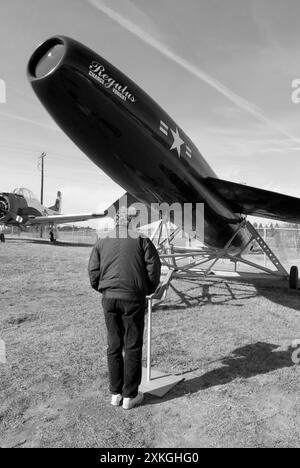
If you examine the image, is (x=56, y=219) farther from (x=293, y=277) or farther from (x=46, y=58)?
(x=46, y=58)

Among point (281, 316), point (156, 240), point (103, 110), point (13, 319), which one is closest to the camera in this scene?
point (103, 110)

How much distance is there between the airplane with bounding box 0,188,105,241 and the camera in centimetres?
2138

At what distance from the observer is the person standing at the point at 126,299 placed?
9.83 ft

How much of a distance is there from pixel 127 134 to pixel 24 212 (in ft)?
63.4

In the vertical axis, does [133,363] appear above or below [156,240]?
below

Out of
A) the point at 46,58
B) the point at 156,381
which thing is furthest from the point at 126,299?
the point at 46,58

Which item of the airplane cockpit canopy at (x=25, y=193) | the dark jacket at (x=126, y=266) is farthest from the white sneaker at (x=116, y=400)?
the airplane cockpit canopy at (x=25, y=193)

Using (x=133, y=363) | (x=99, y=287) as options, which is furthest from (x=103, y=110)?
(x=133, y=363)

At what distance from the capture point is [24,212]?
22.4 meters

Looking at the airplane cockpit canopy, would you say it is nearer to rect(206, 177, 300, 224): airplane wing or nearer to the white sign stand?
rect(206, 177, 300, 224): airplane wing

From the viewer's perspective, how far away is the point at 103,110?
449 cm

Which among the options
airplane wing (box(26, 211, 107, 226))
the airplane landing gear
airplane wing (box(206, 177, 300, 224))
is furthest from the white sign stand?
airplane wing (box(26, 211, 107, 226))
